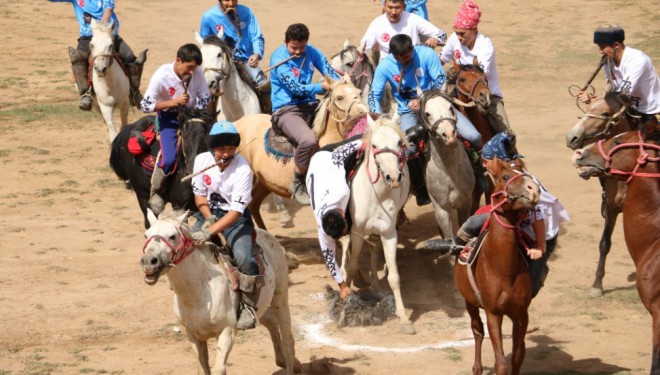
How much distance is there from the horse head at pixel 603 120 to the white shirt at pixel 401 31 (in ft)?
9.71

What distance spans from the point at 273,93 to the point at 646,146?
5532mm

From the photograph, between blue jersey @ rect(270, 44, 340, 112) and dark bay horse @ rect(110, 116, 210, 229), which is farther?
blue jersey @ rect(270, 44, 340, 112)

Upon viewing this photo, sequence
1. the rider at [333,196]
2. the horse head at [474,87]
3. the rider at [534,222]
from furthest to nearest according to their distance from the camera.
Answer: the horse head at [474,87] → the rider at [333,196] → the rider at [534,222]

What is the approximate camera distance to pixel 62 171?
17625mm

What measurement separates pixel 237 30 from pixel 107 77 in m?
2.75

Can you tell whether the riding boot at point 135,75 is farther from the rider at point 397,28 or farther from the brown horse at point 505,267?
the brown horse at point 505,267

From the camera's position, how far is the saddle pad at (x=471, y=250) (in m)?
9.44

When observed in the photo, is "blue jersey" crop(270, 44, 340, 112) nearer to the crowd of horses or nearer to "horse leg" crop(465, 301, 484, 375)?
the crowd of horses

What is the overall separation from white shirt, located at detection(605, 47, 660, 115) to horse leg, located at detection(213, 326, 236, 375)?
17.9 ft

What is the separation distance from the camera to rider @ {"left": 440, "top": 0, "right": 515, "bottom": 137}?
42.6 ft

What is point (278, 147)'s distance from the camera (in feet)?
43.4

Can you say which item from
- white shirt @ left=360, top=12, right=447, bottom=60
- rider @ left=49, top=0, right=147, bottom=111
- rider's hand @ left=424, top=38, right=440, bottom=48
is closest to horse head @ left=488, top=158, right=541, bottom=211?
rider's hand @ left=424, top=38, right=440, bottom=48

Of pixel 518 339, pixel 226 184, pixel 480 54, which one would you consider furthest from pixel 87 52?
pixel 518 339

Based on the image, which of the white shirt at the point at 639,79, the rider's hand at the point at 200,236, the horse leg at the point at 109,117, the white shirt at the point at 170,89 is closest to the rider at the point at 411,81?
the white shirt at the point at 639,79
